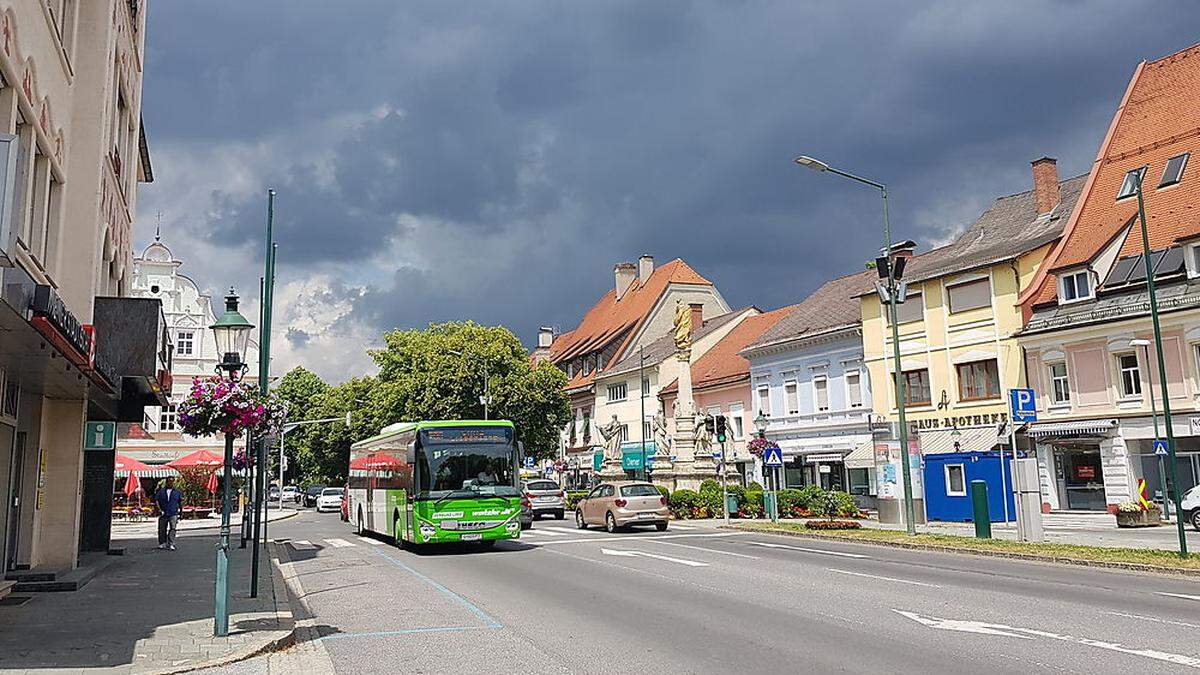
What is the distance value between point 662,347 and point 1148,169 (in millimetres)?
33015

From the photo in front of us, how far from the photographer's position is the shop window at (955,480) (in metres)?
32.4

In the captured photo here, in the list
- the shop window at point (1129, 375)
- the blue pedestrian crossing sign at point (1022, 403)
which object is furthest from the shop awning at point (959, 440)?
the blue pedestrian crossing sign at point (1022, 403)

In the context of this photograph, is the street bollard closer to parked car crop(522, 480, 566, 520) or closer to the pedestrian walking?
parked car crop(522, 480, 566, 520)

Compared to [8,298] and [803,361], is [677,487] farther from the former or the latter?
[8,298]

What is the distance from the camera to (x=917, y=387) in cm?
4091

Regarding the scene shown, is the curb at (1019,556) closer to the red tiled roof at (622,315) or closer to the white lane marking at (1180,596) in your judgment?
the white lane marking at (1180,596)

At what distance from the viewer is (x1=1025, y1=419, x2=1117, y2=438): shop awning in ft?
107

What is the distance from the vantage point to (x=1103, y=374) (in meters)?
33.2

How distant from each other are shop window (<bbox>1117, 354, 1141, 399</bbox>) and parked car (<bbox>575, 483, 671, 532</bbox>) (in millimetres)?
16317

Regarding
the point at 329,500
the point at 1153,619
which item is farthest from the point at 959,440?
the point at 329,500

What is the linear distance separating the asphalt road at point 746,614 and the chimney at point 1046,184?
25.0m

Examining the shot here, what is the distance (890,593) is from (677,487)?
82.8 feet

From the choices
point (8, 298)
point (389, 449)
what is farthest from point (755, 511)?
point (8, 298)

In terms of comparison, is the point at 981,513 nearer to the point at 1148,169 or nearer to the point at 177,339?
the point at 1148,169
